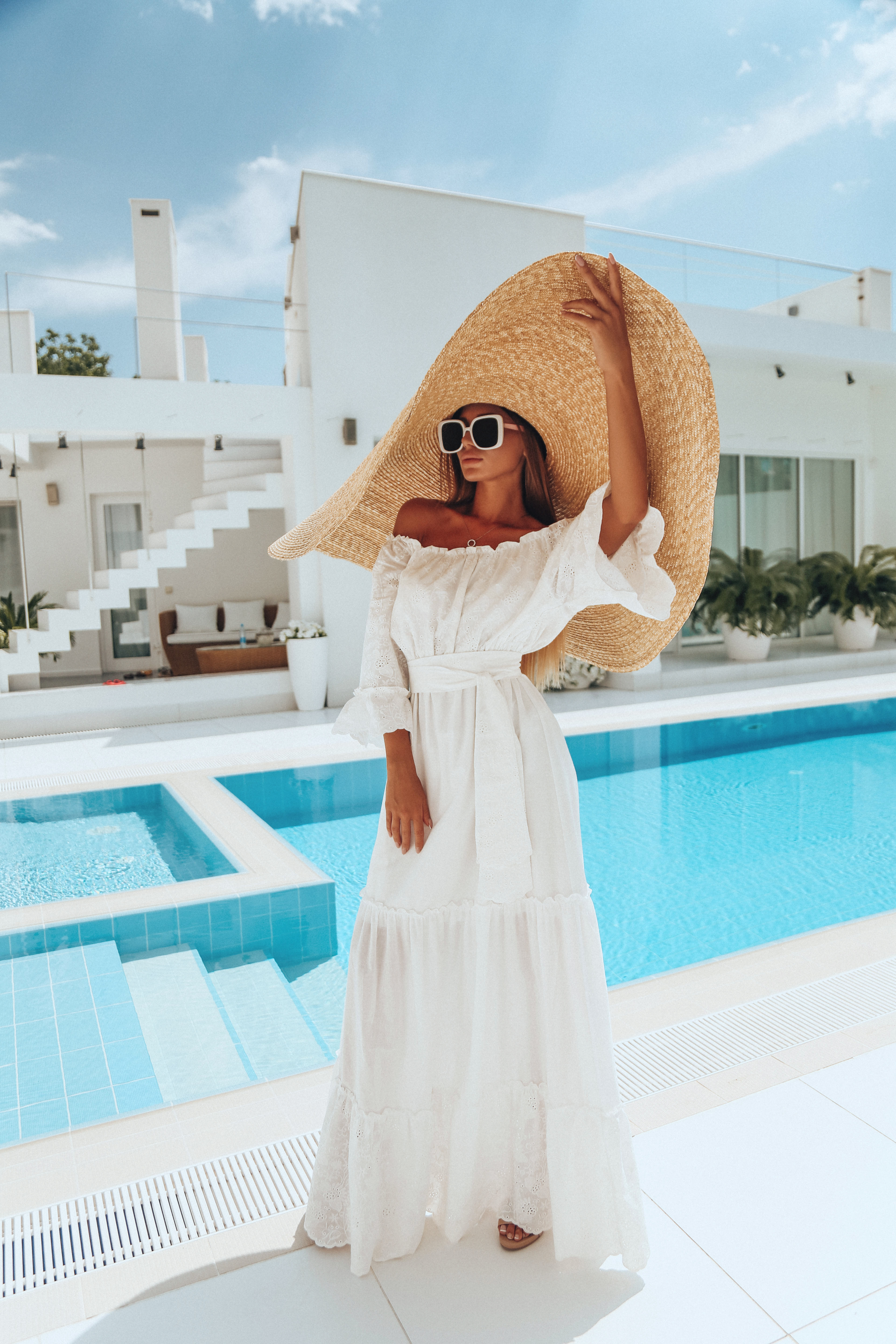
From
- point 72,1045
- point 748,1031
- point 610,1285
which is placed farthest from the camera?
point 72,1045

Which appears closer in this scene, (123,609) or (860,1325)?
(860,1325)

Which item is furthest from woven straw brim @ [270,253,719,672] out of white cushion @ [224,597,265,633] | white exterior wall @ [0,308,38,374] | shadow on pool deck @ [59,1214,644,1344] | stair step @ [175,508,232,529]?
white cushion @ [224,597,265,633]

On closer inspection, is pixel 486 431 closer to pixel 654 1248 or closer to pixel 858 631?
pixel 654 1248

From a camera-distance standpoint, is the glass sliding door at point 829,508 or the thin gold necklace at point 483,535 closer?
the thin gold necklace at point 483,535

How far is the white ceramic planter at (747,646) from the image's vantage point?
10.6 m

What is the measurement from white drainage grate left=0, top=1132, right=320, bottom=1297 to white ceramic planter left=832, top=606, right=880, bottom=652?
1114 centimetres

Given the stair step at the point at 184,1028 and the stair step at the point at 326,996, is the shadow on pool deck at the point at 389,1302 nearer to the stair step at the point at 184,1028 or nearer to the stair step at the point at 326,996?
the stair step at the point at 184,1028

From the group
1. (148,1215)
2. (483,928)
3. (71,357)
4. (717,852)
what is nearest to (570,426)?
(483,928)

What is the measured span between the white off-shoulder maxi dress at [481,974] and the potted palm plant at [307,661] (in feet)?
23.3

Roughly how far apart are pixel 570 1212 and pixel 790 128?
Result: 1978 centimetres

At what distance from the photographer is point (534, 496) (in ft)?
5.81

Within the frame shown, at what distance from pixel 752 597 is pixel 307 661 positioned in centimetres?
519

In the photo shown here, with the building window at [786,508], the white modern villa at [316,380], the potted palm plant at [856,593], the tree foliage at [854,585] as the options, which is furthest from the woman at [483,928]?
the tree foliage at [854,585]

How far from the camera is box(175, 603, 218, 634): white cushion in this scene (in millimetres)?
12117
